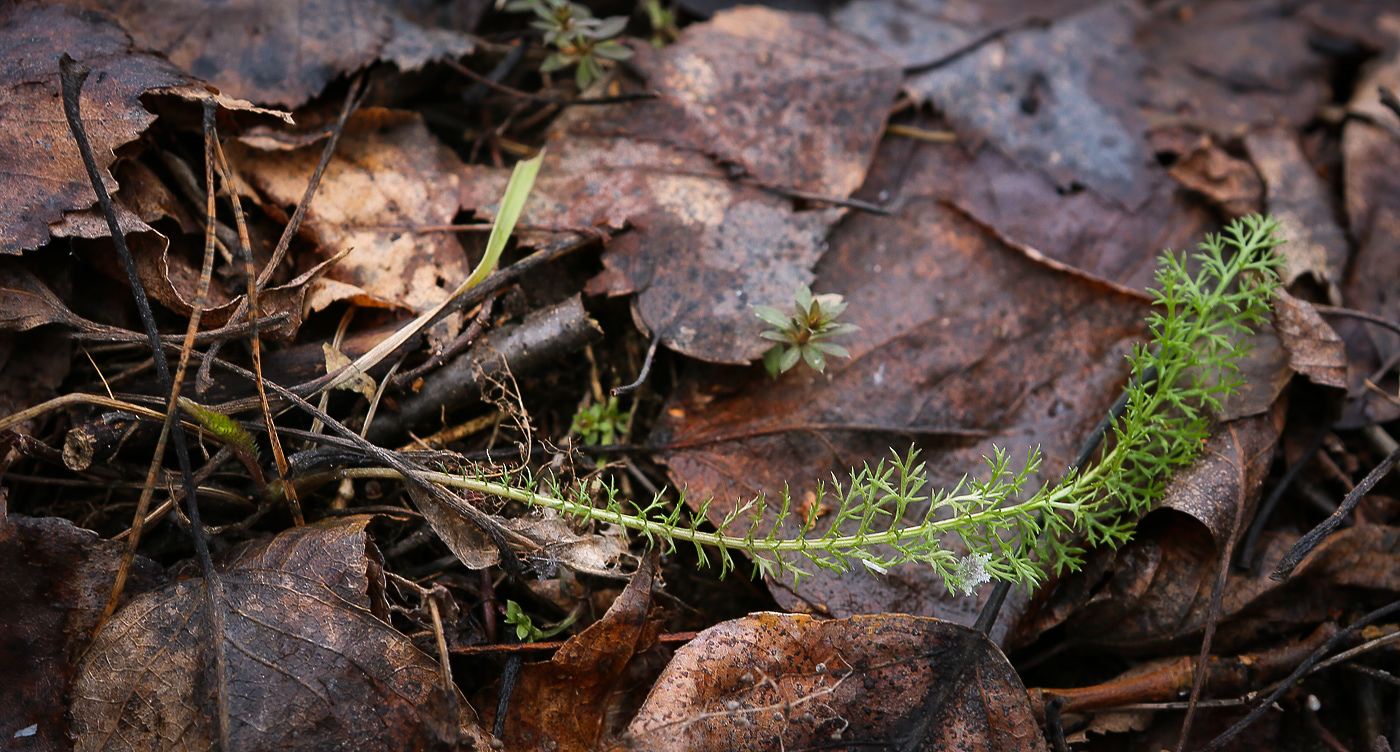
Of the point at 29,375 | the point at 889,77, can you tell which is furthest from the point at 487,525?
the point at 889,77

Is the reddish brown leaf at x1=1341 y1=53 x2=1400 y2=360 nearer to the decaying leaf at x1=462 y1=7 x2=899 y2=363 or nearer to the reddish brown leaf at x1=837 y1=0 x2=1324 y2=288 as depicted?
the reddish brown leaf at x1=837 y1=0 x2=1324 y2=288

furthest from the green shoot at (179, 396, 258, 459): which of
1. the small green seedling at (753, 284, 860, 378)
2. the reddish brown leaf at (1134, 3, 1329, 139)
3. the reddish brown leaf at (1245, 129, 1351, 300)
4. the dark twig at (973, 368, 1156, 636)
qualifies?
the reddish brown leaf at (1134, 3, 1329, 139)

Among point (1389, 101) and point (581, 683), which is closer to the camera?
point (581, 683)

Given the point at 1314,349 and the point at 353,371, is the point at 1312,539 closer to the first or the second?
the point at 1314,349

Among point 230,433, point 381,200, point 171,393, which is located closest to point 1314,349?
point 381,200

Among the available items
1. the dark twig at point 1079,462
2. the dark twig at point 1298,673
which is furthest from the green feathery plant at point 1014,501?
the dark twig at point 1298,673

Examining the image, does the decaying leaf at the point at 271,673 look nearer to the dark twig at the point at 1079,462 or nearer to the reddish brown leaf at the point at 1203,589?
the dark twig at the point at 1079,462
